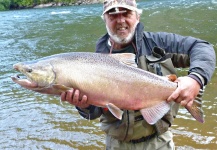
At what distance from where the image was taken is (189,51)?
2654mm

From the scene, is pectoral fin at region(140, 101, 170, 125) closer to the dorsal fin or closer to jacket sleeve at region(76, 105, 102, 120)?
the dorsal fin

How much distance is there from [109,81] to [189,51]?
0.79m

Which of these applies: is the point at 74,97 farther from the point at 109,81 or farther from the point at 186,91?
the point at 186,91

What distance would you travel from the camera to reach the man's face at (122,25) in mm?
2775

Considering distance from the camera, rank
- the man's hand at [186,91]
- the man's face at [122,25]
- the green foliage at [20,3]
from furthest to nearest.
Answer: the green foliage at [20,3], the man's face at [122,25], the man's hand at [186,91]

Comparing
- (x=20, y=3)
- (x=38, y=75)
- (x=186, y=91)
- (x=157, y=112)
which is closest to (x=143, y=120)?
(x=157, y=112)

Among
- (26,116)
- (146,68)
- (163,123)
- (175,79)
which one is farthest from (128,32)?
(26,116)

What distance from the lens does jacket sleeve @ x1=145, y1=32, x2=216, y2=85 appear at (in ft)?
7.72

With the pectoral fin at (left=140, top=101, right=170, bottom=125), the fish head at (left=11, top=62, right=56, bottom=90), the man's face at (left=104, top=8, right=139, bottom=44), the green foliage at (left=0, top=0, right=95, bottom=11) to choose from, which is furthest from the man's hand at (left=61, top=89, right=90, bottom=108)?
the green foliage at (left=0, top=0, right=95, bottom=11)

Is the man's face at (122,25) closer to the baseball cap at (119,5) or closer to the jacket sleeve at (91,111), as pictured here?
the baseball cap at (119,5)

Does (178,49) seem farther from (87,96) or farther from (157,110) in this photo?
(87,96)

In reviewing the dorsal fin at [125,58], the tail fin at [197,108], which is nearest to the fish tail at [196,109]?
the tail fin at [197,108]

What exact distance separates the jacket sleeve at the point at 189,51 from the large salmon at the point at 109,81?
31 centimetres

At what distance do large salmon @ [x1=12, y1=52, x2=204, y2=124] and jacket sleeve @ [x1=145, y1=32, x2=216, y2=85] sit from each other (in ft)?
1.02
